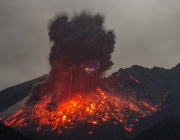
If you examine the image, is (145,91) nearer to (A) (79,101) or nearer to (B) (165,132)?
(A) (79,101)

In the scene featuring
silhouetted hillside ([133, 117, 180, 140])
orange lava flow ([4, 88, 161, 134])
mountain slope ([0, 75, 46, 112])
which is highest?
mountain slope ([0, 75, 46, 112])

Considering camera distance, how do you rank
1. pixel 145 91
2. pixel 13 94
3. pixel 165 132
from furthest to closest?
pixel 13 94 → pixel 145 91 → pixel 165 132

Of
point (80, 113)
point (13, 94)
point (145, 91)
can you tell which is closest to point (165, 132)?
point (80, 113)

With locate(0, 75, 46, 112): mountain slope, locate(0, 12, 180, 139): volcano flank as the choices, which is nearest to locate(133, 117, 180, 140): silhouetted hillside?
locate(0, 12, 180, 139): volcano flank

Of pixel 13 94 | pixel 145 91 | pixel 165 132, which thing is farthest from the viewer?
pixel 13 94

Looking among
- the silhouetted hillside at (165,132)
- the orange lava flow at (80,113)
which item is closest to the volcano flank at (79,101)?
the orange lava flow at (80,113)

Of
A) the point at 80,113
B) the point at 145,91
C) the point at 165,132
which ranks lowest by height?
the point at 165,132

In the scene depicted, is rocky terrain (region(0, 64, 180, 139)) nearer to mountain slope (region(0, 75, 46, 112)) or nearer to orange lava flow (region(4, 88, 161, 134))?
mountain slope (region(0, 75, 46, 112))

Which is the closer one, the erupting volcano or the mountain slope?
the erupting volcano
